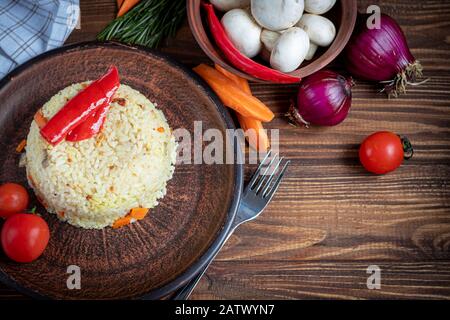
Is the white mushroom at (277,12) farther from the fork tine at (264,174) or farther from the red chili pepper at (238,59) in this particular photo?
the fork tine at (264,174)

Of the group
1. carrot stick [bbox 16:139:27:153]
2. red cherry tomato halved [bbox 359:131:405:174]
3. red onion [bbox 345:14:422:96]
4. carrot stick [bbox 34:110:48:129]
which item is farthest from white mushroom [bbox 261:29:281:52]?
carrot stick [bbox 16:139:27:153]

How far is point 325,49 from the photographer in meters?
2.67

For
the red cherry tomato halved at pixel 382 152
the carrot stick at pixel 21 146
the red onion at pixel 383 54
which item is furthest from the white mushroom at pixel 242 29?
the carrot stick at pixel 21 146

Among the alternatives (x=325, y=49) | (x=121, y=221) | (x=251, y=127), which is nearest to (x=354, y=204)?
(x=251, y=127)

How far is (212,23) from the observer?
8.43 ft

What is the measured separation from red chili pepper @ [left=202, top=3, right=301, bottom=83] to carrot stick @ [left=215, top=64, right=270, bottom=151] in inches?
6.0

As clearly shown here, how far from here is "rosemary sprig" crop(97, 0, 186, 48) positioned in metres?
2.81

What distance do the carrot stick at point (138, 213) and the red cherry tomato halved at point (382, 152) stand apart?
3.36 ft

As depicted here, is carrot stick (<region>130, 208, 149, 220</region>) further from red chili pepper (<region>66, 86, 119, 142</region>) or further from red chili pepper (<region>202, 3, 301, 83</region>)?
red chili pepper (<region>202, 3, 301, 83</region>)

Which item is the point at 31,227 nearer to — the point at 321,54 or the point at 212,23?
the point at 212,23

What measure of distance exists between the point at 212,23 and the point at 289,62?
37 cm

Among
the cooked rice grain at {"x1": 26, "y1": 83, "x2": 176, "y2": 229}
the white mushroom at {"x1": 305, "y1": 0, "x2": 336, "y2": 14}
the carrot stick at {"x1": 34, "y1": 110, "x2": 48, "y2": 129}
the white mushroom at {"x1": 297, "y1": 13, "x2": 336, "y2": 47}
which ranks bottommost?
the cooked rice grain at {"x1": 26, "y1": 83, "x2": 176, "y2": 229}

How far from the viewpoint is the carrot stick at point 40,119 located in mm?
2508

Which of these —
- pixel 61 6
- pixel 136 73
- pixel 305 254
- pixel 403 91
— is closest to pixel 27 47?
pixel 61 6
